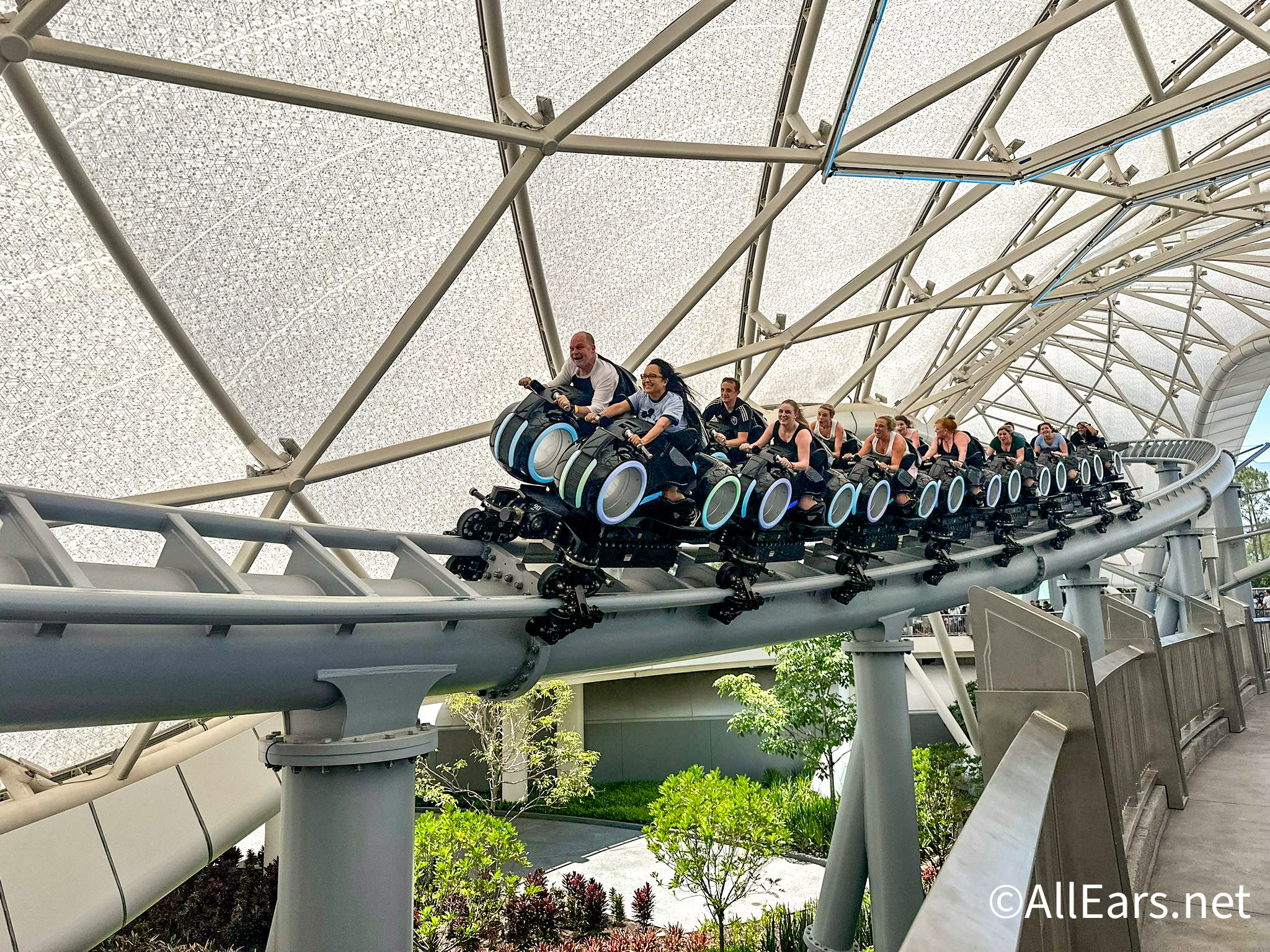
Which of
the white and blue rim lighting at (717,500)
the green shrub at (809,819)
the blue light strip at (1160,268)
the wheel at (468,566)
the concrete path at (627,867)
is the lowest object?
the concrete path at (627,867)

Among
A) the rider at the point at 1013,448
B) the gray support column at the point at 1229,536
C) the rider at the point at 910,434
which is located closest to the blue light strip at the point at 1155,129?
the rider at the point at 1013,448

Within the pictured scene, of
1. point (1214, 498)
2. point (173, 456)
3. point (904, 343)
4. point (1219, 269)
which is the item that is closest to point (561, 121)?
point (173, 456)

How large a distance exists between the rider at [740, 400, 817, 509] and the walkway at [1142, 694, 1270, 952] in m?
3.26

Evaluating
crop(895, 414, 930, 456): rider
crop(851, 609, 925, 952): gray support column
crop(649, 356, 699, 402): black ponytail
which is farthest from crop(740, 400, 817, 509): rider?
crop(895, 414, 930, 456): rider

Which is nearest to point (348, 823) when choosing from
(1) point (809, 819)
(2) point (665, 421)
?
(2) point (665, 421)

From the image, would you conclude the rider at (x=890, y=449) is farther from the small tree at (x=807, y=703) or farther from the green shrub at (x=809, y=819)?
the green shrub at (x=809, y=819)

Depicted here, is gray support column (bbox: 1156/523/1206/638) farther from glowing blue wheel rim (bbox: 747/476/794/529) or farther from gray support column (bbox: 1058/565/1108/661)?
glowing blue wheel rim (bbox: 747/476/794/529)

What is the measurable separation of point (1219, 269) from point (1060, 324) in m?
7.15

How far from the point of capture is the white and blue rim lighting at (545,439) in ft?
16.4

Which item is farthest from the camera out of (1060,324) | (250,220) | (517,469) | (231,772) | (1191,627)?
(1060,324)

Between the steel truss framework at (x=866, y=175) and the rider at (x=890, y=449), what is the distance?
11.2ft

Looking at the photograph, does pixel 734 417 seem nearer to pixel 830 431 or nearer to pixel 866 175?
pixel 830 431

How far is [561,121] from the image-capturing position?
803cm

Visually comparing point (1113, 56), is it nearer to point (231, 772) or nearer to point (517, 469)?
point (517, 469)
